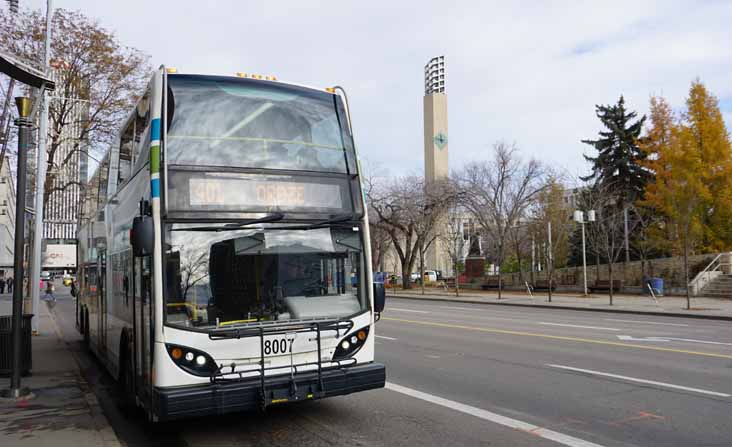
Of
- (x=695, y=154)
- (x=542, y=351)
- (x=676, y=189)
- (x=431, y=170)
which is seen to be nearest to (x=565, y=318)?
(x=542, y=351)

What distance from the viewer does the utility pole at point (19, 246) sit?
839cm

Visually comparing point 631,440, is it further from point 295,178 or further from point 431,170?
point 431,170

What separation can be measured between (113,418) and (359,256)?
4.24 meters

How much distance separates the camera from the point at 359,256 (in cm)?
702

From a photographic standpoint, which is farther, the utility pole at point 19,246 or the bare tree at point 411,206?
the bare tree at point 411,206

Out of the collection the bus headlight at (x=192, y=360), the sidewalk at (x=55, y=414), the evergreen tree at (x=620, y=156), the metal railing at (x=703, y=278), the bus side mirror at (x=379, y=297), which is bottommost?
the sidewalk at (x=55, y=414)

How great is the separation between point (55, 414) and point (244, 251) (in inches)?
149

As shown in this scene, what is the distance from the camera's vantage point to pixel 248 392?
603 cm

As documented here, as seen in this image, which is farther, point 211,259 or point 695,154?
point 695,154

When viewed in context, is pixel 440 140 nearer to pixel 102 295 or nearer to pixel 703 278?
pixel 703 278

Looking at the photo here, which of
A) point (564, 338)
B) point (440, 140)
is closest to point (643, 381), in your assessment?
point (564, 338)

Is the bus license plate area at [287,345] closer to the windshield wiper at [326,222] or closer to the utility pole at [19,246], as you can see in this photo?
the windshield wiper at [326,222]

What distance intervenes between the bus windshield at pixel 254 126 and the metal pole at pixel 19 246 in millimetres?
3470

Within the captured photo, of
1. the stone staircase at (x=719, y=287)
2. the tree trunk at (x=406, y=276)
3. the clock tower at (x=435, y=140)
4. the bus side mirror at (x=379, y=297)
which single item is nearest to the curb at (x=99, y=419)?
the bus side mirror at (x=379, y=297)
